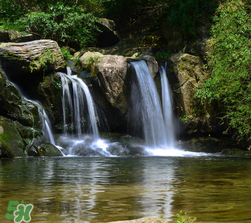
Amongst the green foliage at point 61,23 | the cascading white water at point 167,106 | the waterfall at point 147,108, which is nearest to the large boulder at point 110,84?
the waterfall at point 147,108

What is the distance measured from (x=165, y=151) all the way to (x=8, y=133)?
7830 millimetres

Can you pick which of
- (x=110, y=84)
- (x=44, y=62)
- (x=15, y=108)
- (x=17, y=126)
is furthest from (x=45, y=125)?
(x=110, y=84)

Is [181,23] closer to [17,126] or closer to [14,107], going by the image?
[14,107]

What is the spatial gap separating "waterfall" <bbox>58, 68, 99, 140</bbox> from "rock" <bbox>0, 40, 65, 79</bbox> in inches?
38.2

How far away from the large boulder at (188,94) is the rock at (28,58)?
6.71m

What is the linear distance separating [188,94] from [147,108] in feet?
8.38

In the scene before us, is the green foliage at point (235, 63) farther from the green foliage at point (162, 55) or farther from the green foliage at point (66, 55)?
the green foliage at point (66, 55)

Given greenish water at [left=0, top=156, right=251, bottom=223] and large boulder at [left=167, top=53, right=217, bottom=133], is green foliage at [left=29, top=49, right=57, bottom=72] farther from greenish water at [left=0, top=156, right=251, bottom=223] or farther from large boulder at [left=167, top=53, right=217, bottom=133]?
greenish water at [left=0, top=156, right=251, bottom=223]

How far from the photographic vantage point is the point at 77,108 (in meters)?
17.8

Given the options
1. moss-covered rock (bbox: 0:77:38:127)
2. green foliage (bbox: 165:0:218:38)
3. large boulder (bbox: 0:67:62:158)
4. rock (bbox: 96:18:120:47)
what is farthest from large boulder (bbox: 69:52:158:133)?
rock (bbox: 96:18:120:47)

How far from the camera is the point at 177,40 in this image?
22719 mm

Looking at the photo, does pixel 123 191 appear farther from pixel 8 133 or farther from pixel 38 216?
pixel 8 133

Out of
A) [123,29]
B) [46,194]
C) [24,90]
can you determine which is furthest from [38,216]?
[123,29]

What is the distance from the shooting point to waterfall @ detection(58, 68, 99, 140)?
57.9 feet
